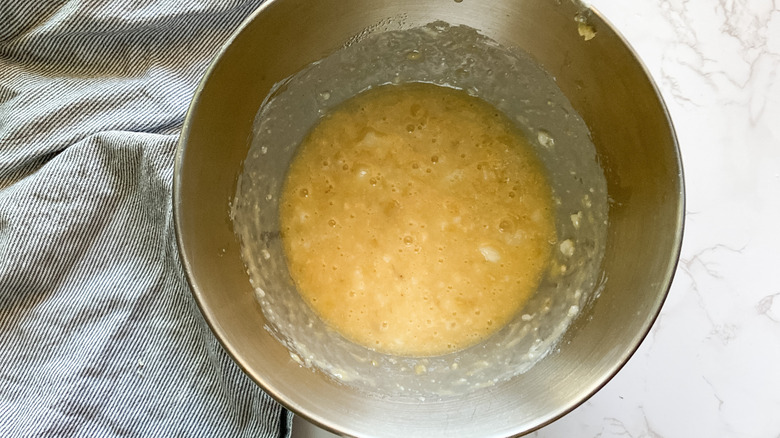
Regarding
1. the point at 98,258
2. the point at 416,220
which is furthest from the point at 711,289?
the point at 98,258

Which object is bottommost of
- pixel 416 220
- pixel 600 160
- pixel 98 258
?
pixel 98 258

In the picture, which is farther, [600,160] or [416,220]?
[416,220]

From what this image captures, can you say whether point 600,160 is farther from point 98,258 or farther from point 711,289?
point 98,258

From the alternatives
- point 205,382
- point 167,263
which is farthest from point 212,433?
point 167,263

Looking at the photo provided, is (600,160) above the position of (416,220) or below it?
above

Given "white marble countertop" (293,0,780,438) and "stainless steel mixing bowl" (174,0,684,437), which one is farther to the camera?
"white marble countertop" (293,0,780,438)
